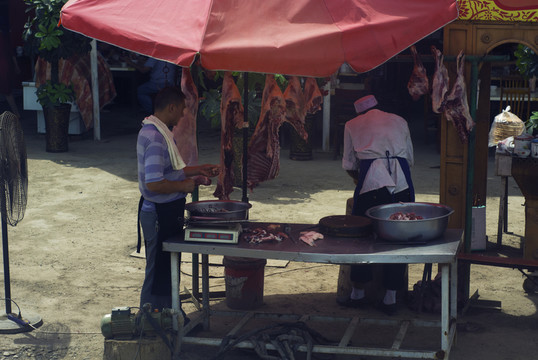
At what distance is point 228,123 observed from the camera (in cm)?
667

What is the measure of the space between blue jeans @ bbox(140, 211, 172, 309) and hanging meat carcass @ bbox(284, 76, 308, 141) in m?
1.71

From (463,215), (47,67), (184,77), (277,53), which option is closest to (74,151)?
(47,67)

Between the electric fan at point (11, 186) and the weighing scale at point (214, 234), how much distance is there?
1.57 meters

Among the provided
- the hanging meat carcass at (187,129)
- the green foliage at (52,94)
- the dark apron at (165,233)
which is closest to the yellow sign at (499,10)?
the hanging meat carcass at (187,129)

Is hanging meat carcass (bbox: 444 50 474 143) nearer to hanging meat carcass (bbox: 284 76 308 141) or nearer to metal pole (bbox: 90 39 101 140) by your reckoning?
hanging meat carcass (bbox: 284 76 308 141)

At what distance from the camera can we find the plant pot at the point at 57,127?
13.6 meters

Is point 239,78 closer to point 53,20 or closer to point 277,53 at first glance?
Result: point 53,20

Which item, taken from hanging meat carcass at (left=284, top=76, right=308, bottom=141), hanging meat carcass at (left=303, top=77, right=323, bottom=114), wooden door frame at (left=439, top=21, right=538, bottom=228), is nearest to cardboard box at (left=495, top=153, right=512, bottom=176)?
wooden door frame at (left=439, top=21, right=538, bottom=228)

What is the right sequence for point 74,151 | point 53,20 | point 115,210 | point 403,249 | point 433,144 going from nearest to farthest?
point 403,249 → point 115,210 → point 53,20 → point 74,151 → point 433,144

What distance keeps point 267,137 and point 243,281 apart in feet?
4.22

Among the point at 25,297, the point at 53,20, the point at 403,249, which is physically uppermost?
the point at 53,20

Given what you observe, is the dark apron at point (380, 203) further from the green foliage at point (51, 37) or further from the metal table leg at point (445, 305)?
the green foliage at point (51, 37)

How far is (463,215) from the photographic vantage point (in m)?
6.74

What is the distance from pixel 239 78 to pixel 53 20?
4402mm
